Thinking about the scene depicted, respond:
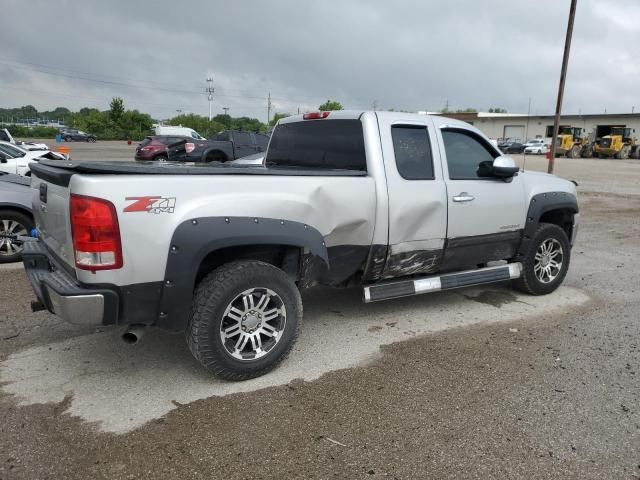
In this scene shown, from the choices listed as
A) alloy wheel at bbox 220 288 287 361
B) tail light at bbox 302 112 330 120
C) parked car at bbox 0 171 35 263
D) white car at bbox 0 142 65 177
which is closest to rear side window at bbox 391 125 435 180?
tail light at bbox 302 112 330 120

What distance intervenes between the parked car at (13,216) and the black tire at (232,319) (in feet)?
14.3

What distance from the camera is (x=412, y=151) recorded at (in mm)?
4453

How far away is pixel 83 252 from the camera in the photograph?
116 inches

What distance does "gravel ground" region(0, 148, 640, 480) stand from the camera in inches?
106

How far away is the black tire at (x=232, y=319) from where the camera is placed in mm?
3287

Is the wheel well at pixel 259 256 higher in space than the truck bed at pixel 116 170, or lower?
lower

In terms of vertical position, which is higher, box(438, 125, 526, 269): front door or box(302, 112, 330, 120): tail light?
box(302, 112, 330, 120): tail light

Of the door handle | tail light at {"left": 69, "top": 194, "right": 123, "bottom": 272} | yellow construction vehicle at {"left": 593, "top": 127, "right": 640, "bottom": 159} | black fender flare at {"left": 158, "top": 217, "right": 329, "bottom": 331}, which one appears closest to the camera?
tail light at {"left": 69, "top": 194, "right": 123, "bottom": 272}

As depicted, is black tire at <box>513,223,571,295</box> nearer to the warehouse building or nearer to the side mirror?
the side mirror

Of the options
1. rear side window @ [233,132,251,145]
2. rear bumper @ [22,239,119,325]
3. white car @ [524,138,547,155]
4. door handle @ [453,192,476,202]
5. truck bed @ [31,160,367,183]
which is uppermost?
white car @ [524,138,547,155]

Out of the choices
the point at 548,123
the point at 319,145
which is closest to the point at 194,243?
the point at 319,145

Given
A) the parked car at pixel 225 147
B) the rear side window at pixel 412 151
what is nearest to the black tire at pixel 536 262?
the rear side window at pixel 412 151

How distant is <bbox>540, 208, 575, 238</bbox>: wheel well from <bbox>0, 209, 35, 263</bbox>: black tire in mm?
6285

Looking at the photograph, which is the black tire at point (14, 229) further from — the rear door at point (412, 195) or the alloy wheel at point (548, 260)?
the alloy wheel at point (548, 260)
